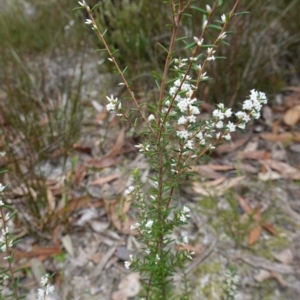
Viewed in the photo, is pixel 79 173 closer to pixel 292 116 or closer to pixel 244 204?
pixel 244 204

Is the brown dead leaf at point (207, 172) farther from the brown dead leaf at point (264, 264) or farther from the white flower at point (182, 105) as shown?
the white flower at point (182, 105)

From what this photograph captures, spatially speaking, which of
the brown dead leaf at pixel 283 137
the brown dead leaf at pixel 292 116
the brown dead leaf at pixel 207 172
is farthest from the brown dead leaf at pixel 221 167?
the brown dead leaf at pixel 292 116

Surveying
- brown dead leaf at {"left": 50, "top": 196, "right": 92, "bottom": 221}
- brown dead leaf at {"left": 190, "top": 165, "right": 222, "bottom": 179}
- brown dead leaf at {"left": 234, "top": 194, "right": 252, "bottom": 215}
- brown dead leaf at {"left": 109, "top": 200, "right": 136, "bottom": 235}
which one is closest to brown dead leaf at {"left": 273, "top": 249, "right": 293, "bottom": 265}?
brown dead leaf at {"left": 234, "top": 194, "right": 252, "bottom": 215}

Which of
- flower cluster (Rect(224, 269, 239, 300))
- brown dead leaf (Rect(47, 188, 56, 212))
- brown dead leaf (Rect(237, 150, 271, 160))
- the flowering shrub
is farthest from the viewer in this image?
brown dead leaf (Rect(237, 150, 271, 160))

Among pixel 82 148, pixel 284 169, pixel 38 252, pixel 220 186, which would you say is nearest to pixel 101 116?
pixel 82 148

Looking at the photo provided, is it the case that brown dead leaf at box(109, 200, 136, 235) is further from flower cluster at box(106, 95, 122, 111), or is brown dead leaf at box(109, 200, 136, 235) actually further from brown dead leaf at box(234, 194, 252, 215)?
flower cluster at box(106, 95, 122, 111)
